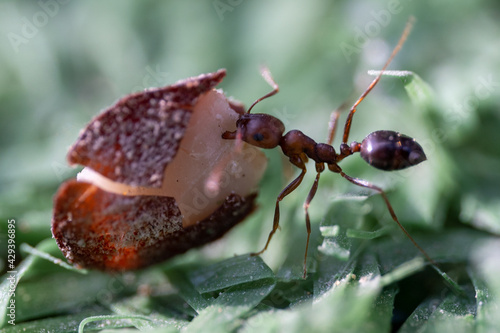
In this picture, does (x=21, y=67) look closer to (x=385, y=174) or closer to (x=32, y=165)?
(x=32, y=165)

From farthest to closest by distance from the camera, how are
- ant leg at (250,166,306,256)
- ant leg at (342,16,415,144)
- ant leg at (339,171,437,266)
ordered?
1. ant leg at (342,16,415,144)
2. ant leg at (250,166,306,256)
3. ant leg at (339,171,437,266)

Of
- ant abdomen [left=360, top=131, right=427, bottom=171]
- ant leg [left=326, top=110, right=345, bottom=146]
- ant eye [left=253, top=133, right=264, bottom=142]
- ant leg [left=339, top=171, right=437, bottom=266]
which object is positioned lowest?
ant leg [left=339, top=171, right=437, bottom=266]

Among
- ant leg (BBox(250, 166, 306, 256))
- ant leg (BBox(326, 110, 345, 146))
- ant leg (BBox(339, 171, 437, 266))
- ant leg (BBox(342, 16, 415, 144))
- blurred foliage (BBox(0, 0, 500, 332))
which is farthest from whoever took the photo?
ant leg (BBox(326, 110, 345, 146))

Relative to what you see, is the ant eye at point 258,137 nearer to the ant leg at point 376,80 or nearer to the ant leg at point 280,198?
the ant leg at point 280,198

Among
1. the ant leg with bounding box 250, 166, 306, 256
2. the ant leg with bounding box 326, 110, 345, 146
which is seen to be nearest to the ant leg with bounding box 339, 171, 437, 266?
the ant leg with bounding box 250, 166, 306, 256

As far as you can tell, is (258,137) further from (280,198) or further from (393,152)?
(393,152)

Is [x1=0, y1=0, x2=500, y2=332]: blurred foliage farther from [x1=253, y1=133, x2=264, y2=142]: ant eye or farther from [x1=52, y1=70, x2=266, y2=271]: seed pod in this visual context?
[x1=253, y1=133, x2=264, y2=142]: ant eye

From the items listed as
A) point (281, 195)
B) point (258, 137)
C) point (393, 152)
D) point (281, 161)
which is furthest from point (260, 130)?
point (393, 152)

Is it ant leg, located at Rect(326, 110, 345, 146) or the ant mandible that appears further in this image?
ant leg, located at Rect(326, 110, 345, 146)

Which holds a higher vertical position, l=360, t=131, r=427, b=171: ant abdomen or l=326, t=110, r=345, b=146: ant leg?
l=326, t=110, r=345, b=146: ant leg
